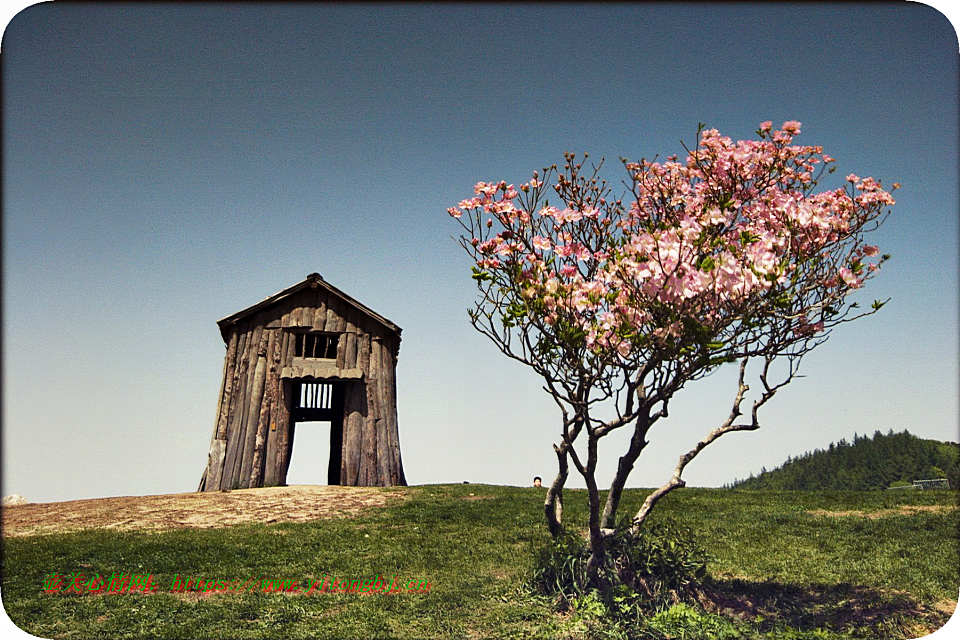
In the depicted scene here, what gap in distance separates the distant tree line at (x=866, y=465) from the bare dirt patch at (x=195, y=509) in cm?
2058

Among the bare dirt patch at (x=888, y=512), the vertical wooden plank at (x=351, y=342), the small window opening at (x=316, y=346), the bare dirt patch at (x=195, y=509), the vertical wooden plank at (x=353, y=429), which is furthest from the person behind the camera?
the small window opening at (x=316, y=346)

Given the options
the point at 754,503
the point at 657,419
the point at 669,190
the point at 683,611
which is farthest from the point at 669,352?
the point at 754,503

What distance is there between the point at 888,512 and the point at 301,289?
16.0 metres

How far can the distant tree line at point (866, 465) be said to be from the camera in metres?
30.1

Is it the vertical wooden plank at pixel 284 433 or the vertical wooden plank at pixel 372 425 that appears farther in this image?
the vertical wooden plank at pixel 372 425

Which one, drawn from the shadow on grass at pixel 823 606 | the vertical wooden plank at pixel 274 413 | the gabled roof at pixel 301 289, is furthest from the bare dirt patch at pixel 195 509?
the shadow on grass at pixel 823 606

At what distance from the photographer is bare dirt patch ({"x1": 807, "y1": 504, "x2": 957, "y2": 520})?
49.4 feet

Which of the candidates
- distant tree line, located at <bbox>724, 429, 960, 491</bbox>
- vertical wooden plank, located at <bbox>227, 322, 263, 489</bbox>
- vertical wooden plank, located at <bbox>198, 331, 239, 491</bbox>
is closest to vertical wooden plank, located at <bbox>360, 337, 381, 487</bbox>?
vertical wooden plank, located at <bbox>227, 322, 263, 489</bbox>

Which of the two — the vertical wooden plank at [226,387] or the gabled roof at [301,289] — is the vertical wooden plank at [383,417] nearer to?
the gabled roof at [301,289]

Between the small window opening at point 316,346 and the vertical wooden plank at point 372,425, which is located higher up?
the small window opening at point 316,346

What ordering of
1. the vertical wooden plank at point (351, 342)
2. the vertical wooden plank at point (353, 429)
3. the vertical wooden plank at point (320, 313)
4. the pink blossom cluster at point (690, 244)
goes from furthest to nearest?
the vertical wooden plank at point (320, 313)
the vertical wooden plank at point (351, 342)
the vertical wooden plank at point (353, 429)
the pink blossom cluster at point (690, 244)

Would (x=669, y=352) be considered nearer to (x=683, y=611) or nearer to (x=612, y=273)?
(x=612, y=273)

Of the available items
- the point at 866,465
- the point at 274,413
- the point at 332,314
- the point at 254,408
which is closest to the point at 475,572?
the point at 274,413

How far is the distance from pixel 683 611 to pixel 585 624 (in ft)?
4.29
